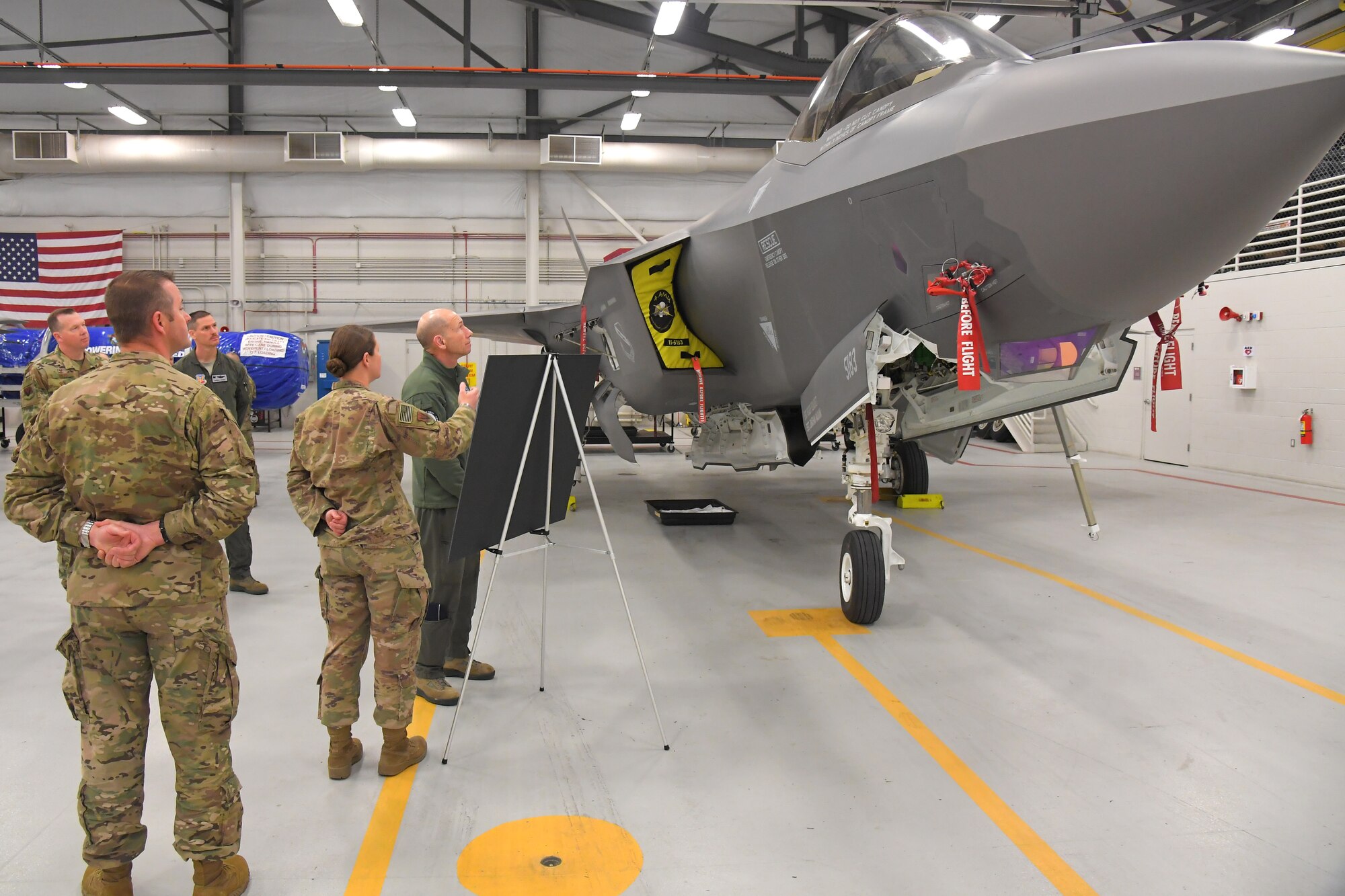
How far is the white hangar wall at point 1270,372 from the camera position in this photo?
34.6 ft

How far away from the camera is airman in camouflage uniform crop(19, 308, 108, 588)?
192 inches

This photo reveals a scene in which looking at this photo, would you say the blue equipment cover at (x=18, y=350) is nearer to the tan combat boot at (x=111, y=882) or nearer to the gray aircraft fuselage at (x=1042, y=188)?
the gray aircraft fuselage at (x=1042, y=188)

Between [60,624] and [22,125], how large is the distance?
61.9 ft

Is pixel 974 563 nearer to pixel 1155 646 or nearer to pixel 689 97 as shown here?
pixel 1155 646

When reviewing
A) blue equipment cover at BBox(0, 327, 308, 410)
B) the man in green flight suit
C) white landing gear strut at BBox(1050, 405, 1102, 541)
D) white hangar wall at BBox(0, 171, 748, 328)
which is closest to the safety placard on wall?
blue equipment cover at BBox(0, 327, 308, 410)

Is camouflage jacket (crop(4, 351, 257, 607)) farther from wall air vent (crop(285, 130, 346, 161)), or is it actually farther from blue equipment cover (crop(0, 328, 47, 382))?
wall air vent (crop(285, 130, 346, 161))

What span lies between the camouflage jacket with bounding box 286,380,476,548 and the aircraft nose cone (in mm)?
2545

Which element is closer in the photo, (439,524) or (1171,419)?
(439,524)

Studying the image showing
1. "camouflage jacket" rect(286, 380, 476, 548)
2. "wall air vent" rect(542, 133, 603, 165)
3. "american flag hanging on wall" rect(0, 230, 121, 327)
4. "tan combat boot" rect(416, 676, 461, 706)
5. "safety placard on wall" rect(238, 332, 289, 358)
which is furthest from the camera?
"american flag hanging on wall" rect(0, 230, 121, 327)

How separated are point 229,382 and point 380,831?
4.10 meters

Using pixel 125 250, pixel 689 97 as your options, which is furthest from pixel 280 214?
pixel 689 97

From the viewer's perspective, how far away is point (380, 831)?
2.77 m

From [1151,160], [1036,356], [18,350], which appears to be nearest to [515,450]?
[1151,160]

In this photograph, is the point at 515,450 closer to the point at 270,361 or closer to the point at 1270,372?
the point at 270,361
